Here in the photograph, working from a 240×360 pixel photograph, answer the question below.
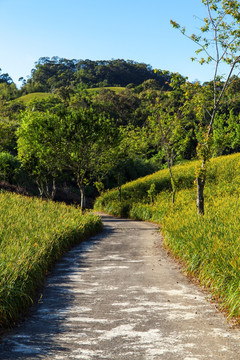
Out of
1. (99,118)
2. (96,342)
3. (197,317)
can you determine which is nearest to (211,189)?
(99,118)

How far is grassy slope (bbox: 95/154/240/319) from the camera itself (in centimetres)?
713

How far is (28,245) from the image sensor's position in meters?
9.30

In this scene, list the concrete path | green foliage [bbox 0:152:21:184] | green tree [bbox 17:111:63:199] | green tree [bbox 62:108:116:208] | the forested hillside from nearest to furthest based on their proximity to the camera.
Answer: the concrete path < the forested hillside < green tree [bbox 62:108:116:208] < green tree [bbox 17:111:63:199] < green foliage [bbox 0:152:21:184]

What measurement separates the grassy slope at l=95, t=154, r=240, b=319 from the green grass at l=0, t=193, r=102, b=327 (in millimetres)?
3633

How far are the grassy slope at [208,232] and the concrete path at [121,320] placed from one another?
1.38ft

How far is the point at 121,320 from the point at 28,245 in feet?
12.9

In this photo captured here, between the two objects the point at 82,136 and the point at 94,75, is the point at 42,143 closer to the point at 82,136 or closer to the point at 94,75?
the point at 82,136

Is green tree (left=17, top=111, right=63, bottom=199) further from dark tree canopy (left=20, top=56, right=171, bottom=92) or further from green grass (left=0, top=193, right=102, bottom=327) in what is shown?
dark tree canopy (left=20, top=56, right=171, bottom=92)

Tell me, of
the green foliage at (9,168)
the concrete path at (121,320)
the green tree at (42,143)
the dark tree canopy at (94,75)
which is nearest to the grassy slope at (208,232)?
the concrete path at (121,320)

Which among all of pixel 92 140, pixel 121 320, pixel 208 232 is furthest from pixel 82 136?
pixel 121 320

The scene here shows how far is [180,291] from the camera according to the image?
26.3ft

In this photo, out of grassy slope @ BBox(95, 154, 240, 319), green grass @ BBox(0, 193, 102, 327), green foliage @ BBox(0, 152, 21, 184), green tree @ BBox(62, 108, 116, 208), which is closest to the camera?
green grass @ BBox(0, 193, 102, 327)

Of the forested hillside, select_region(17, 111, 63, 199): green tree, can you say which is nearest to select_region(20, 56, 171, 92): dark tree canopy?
the forested hillside

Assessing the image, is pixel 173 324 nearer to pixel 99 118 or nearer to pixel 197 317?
pixel 197 317
